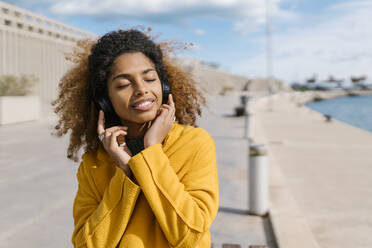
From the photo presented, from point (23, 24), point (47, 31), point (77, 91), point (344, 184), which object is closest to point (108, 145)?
point (77, 91)

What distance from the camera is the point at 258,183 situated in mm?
4887

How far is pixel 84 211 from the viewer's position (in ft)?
5.49

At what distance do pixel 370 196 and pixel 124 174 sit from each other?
5619 mm

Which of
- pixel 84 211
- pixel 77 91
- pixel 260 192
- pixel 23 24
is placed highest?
pixel 23 24

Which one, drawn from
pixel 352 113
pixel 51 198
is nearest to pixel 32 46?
pixel 51 198

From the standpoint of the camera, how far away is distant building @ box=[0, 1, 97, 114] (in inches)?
939

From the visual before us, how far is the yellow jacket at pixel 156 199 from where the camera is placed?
1.44m

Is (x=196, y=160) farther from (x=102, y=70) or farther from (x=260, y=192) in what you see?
(x=260, y=192)

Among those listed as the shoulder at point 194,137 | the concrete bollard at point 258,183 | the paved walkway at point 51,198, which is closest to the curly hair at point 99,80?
the shoulder at point 194,137

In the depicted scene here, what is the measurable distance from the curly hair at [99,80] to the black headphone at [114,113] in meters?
0.04

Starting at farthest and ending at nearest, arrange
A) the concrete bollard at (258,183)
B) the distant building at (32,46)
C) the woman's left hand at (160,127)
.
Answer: the distant building at (32,46) → the concrete bollard at (258,183) → the woman's left hand at (160,127)

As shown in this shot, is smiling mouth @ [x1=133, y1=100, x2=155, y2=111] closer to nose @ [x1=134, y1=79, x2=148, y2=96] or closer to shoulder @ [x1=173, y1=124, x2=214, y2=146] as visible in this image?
nose @ [x1=134, y1=79, x2=148, y2=96]

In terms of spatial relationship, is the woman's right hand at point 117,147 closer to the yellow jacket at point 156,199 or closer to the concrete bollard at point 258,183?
the yellow jacket at point 156,199

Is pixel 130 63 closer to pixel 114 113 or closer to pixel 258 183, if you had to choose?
A: pixel 114 113
